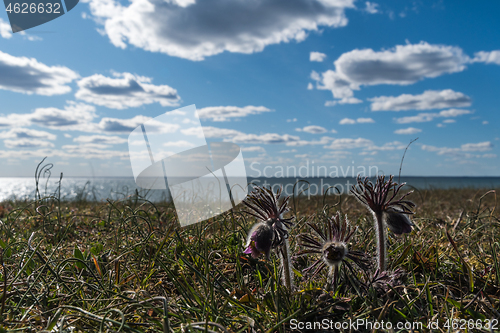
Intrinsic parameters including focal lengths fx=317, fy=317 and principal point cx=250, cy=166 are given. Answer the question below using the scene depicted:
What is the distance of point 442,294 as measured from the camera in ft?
6.82

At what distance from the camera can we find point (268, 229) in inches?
64.1

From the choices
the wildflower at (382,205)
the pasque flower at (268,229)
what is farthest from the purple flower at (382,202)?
the pasque flower at (268,229)

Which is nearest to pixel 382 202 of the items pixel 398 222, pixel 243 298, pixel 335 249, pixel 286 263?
pixel 398 222

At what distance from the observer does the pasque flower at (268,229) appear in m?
1.61

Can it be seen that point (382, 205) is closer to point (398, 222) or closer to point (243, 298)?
point (398, 222)

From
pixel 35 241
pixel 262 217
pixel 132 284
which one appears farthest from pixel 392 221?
pixel 35 241

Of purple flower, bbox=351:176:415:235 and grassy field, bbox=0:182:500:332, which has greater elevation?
purple flower, bbox=351:176:415:235

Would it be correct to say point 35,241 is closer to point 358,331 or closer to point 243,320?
point 243,320

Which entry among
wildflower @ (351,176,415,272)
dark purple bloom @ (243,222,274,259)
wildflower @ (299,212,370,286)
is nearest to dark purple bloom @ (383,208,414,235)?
wildflower @ (351,176,415,272)

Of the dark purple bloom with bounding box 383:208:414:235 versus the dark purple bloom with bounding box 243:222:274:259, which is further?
the dark purple bloom with bounding box 383:208:414:235

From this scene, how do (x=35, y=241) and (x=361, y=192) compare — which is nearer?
(x=361, y=192)

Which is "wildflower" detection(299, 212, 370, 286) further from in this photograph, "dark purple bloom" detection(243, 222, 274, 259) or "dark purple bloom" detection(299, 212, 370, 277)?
"dark purple bloom" detection(243, 222, 274, 259)

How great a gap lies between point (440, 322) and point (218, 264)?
4.80 feet

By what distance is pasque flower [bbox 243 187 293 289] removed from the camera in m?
1.61
